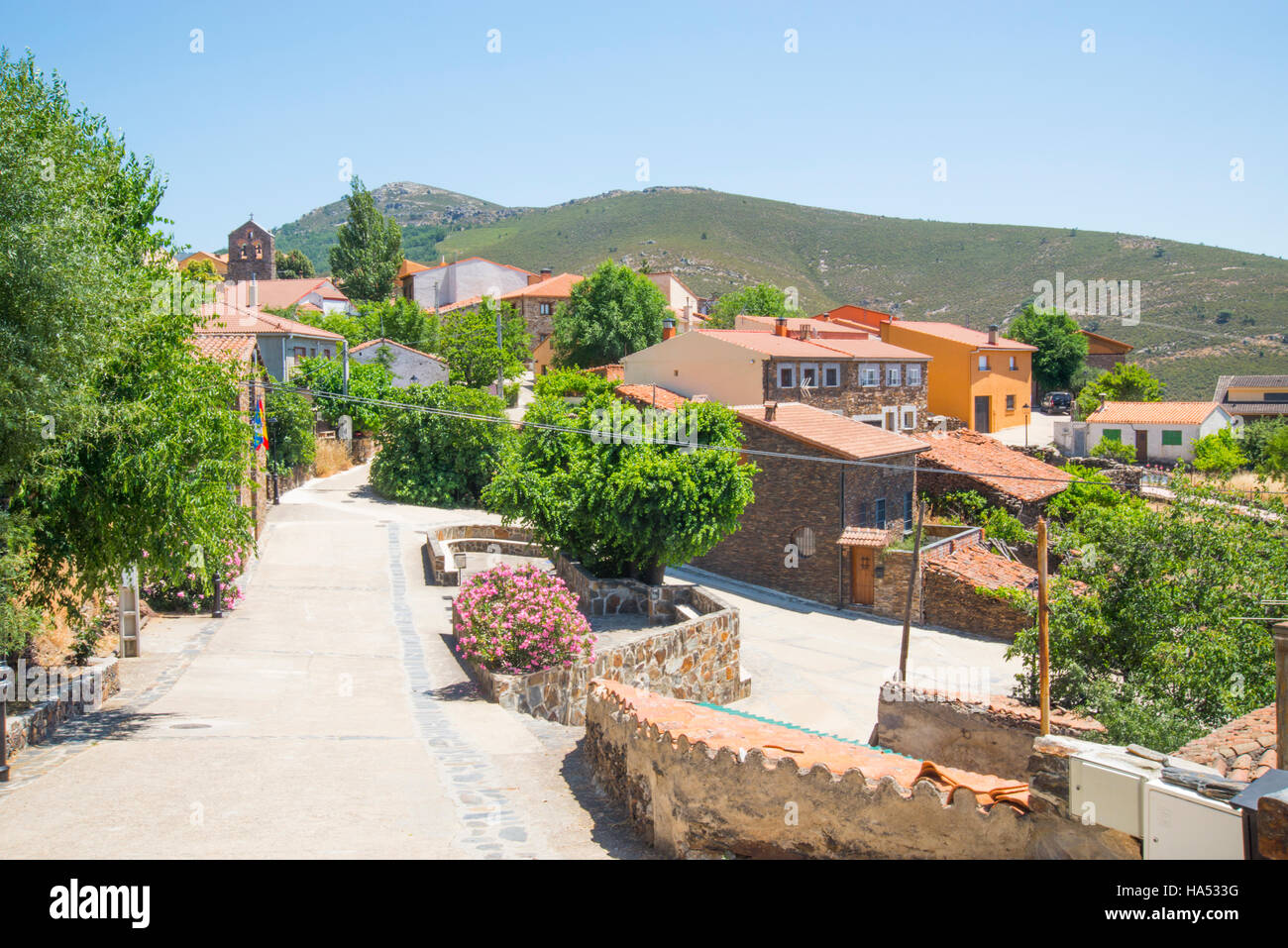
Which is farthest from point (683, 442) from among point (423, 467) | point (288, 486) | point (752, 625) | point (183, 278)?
point (288, 486)

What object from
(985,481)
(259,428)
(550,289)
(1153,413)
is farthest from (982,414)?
(259,428)

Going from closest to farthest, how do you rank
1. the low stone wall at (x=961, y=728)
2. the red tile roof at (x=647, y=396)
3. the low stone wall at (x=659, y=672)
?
→ the low stone wall at (x=961, y=728) < the low stone wall at (x=659, y=672) < the red tile roof at (x=647, y=396)

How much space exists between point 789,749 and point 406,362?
4745cm

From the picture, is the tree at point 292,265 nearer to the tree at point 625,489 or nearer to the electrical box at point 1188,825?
the tree at point 625,489

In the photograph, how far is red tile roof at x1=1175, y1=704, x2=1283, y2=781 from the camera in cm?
897

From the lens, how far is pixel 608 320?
6153 cm

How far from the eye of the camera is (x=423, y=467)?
38.6 m

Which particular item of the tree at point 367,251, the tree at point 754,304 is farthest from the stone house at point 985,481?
the tree at point 367,251

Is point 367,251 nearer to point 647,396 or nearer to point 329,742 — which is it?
point 647,396

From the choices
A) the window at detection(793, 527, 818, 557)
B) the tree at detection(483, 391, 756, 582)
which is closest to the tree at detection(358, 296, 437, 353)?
the window at detection(793, 527, 818, 557)

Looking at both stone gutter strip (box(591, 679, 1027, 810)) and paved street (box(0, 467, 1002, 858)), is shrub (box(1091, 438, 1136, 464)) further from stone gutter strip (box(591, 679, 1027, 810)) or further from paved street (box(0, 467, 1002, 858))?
stone gutter strip (box(591, 679, 1027, 810))

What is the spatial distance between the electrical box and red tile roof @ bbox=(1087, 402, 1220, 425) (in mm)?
55249

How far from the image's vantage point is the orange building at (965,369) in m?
57.9

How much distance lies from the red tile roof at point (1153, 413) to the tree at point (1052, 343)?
50.6ft
